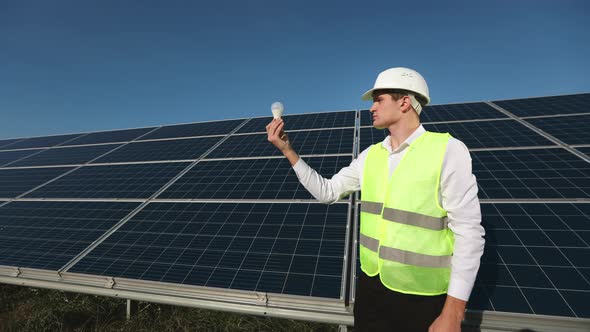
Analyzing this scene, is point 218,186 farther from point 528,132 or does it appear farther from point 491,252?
point 528,132

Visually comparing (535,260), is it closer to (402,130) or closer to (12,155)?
(402,130)

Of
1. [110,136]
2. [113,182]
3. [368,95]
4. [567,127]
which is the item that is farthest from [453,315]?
[110,136]

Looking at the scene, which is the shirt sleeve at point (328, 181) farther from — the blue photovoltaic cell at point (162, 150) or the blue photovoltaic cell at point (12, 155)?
the blue photovoltaic cell at point (12, 155)

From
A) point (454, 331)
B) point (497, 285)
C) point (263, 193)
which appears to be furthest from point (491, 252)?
point (263, 193)

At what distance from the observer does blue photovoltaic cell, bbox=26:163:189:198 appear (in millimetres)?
6431

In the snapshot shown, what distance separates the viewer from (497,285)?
3150 millimetres

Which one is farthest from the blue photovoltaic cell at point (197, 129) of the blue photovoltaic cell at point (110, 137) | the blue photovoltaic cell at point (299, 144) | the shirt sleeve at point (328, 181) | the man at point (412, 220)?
the man at point (412, 220)

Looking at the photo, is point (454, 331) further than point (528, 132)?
No

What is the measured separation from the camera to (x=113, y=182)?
7020mm

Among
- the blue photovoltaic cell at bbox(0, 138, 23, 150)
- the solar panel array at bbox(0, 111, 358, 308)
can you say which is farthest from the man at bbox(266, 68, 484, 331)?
the blue photovoltaic cell at bbox(0, 138, 23, 150)

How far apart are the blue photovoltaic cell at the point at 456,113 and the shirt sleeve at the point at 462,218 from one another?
7248 mm

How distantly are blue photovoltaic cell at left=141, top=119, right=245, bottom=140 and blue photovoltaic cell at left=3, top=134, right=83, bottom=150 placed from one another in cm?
471

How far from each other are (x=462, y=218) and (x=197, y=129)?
10.8 metres

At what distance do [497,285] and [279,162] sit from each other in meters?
4.69
